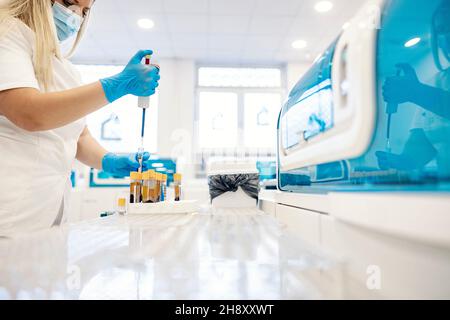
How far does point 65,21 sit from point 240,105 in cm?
312

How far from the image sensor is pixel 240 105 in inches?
156

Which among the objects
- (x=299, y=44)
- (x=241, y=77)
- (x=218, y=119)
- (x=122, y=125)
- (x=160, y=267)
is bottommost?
(x=160, y=267)

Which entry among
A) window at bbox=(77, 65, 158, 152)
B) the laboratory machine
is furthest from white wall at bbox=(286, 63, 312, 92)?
the laboratory machine

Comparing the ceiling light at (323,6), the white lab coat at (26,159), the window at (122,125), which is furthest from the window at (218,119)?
the white lab coat at (26,159)

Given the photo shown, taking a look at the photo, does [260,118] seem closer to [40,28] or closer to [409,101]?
[40,28]

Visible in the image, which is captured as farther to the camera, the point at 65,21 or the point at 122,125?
the point at 122,125

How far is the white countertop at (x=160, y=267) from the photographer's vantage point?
0.29 m

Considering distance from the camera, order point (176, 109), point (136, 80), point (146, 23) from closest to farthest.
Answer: point (136, 80) < point (146, 23) < point (176, 109)

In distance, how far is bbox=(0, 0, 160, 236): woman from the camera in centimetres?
68

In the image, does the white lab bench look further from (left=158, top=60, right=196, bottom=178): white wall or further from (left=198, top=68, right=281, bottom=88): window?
(left=198, top=68, right=281, bottom=88): window

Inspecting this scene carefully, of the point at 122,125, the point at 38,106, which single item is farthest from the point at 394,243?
the point at 122,125

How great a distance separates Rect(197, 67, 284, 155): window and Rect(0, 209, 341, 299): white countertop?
3.29m

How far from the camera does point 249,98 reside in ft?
13.1

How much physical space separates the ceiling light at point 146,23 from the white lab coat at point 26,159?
7.80 feet
